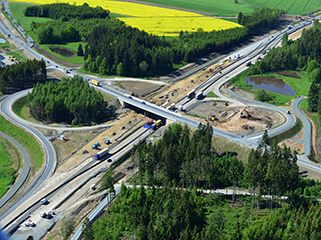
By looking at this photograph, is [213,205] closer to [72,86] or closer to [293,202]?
[293,202]

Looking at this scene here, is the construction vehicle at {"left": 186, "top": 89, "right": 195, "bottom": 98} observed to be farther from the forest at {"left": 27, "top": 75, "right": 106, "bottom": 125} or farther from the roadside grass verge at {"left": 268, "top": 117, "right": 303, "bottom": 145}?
the roadside grass verge at {"left": 268, "top": 117, "right": 303, "bottom": 145}

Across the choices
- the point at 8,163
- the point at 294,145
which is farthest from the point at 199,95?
the point at 8,163

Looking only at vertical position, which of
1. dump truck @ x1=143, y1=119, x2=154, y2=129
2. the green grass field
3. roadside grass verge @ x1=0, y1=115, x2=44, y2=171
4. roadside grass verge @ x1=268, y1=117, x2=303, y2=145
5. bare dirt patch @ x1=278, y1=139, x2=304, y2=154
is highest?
roadside grass verge @ x1=268, y1=117, x2=303, y2=145

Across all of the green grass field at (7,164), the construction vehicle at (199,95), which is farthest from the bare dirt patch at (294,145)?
the green grass field at (7,164)

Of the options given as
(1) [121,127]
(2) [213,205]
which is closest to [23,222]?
(2) [213,205]

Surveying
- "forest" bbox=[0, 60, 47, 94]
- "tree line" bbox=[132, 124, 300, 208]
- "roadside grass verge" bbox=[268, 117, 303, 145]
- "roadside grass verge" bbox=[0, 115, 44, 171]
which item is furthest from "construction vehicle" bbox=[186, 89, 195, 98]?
"forest" bbox=[0, 60, 47, 94]

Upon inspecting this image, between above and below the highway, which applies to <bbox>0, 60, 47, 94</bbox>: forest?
above
